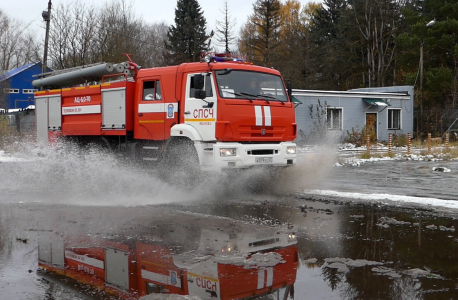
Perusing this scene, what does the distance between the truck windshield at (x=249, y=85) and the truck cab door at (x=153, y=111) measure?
4.06 feet

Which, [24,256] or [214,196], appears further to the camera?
[214,196]

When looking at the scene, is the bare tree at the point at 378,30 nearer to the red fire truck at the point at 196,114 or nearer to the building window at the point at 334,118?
the building window at the point at 334,118

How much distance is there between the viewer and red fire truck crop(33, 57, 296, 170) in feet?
34.1

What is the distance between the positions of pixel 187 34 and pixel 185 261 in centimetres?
4594

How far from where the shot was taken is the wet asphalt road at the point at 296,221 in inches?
192

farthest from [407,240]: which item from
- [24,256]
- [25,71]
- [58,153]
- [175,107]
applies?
[25,71]

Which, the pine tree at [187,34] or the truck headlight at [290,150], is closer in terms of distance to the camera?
the truck headlight at [290,150]

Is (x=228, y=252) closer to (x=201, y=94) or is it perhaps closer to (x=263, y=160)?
(x=263, y=160)

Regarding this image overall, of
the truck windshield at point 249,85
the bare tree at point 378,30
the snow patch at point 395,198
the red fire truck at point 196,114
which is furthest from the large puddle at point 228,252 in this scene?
the bare tree at point 378,30

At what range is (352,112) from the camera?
32.1m

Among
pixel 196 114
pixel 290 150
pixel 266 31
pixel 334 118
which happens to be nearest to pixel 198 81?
pixel 196 114

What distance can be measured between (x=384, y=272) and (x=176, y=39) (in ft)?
153

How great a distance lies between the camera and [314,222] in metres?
8.04

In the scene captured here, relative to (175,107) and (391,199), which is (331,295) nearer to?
(391,199)
